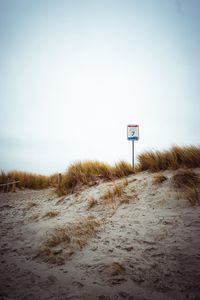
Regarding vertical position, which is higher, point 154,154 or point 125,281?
point 154,154

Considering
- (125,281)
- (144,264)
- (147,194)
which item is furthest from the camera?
(147,194)

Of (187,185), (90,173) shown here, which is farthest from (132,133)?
(187,185)

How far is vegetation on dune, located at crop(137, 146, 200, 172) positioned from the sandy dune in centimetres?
54

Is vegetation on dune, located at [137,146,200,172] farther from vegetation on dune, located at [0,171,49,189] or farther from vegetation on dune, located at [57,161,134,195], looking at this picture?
vegetation on dune, located at [0,171,49,189]

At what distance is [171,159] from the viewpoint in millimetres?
6746

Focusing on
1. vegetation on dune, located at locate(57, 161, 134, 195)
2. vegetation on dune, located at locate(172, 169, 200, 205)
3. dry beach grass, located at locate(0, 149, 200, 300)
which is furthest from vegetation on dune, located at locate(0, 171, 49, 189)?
vegetation on dune, located at locate(172, 169, 200, 205)

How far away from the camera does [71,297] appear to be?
2.75 metres

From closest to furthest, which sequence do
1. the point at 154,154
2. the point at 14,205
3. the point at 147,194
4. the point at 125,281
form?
the point at 125,281 → the point at 147,194 → the point at 154,154 → the point at 14,205

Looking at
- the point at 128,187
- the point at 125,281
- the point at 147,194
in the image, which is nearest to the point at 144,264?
the point at 125,281

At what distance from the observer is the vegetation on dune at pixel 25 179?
1334 centimetres

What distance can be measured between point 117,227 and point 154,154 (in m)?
3.64

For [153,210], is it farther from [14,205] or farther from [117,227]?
[14,205]

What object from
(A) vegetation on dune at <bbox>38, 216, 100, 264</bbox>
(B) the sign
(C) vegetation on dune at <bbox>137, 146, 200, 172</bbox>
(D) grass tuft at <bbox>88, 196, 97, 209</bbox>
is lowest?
(A) vegetation on dune at <bbox>38, 216, 100, 264</bbox>

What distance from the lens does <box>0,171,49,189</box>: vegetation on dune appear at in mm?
13344
